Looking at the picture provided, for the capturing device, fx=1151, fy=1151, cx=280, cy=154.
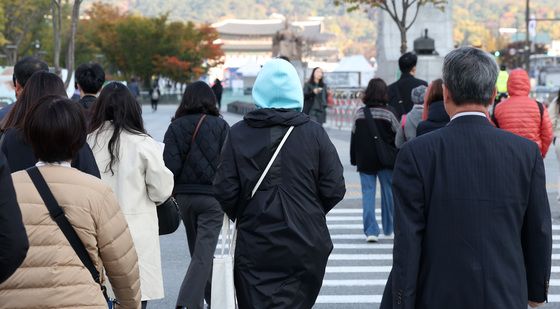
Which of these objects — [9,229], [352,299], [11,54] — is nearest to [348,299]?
[352,299]

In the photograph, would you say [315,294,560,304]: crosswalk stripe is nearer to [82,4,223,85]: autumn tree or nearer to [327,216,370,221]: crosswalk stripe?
[327,216,370,221]: crosswalk stripe

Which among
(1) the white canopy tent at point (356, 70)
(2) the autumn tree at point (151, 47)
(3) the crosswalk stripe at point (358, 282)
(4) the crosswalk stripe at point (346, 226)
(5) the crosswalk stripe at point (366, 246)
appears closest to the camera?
(3) the crosswalk stripe at point (358, 282)

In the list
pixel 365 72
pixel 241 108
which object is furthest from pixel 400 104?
pixel 365 72

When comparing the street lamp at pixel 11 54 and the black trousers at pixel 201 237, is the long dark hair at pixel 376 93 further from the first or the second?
the street lamp at pixel 11 54

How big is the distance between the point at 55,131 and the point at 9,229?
112cm

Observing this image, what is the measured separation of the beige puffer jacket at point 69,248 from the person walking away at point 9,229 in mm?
654

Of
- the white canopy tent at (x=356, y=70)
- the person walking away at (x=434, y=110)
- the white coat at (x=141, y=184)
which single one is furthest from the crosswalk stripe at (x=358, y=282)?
the white canopy tent at (x=356, y=70)

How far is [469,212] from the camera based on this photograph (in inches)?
168

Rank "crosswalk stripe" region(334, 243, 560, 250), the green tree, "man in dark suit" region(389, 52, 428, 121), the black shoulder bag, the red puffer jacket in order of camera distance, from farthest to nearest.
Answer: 1. the green tree
2. "man in dark suit" region(389, 52, 428, 121)
3. "crosswalk stripe" region(334, 243, 560, 250)
4. the red puffer jacket
5. the black shoulder bag

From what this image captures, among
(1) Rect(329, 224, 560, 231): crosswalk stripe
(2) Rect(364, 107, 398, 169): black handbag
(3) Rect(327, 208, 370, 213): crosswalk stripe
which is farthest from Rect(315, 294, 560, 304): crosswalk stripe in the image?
(3) Rect(327, 208, 370, 213): crosswalk stripe

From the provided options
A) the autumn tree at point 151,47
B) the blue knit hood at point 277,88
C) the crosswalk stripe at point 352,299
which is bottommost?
the autumn tree at point 151,47

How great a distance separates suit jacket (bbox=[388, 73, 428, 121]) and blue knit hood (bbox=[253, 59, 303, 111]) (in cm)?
747

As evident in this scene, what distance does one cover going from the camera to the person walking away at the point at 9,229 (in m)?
3.38

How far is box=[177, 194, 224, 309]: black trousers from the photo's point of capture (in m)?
7.92
